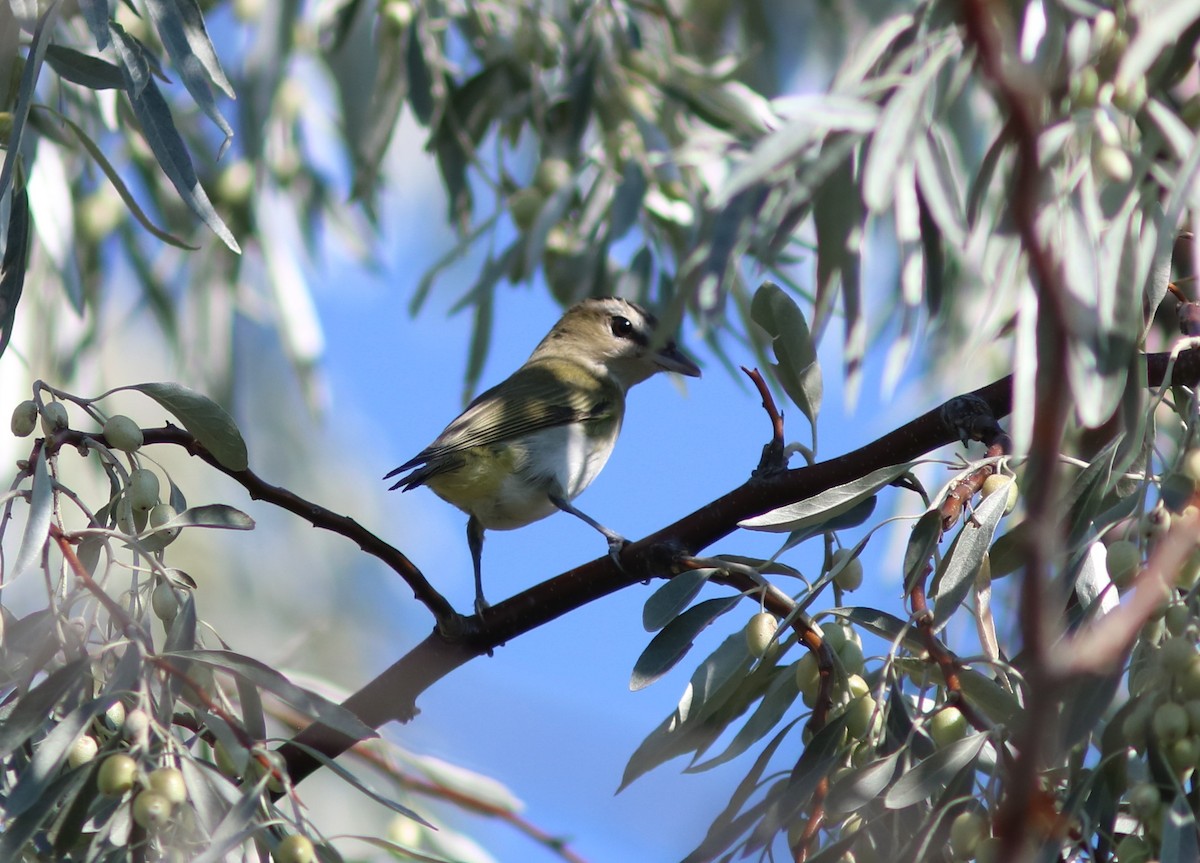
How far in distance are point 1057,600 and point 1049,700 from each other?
1.02 metres

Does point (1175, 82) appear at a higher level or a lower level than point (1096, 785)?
higher

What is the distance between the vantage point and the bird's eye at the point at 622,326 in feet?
15.7

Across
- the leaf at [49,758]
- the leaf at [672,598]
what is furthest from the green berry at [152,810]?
the leaf at [672,598]

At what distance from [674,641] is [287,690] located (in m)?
0.55

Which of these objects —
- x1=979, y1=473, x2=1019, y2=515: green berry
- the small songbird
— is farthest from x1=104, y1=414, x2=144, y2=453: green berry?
the small songbird

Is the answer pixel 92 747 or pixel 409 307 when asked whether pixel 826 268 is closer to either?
pixel 92 747

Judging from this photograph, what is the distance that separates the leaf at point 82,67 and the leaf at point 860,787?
129 centimetres

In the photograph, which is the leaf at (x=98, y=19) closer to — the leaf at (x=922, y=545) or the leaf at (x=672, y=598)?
the leaf at (x=672, y=598)

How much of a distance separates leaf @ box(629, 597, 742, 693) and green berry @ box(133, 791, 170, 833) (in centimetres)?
66

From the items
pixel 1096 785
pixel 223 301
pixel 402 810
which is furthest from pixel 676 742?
pixel 223 301

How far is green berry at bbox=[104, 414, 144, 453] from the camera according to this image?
183 cm

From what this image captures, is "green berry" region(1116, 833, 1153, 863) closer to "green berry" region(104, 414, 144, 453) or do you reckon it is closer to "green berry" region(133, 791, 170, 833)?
"green berry" region(133, 791, 170, 833)

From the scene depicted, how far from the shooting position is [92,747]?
166 cm

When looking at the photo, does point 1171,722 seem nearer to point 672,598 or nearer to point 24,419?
point 672,598
